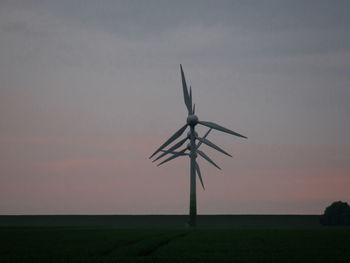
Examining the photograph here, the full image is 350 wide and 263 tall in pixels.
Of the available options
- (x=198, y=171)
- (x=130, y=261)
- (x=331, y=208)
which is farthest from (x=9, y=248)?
(x=331, y=208)

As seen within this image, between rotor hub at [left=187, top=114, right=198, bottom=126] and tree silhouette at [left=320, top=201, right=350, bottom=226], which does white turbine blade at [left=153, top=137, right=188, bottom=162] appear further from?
tree silhouette at [left=320, top=201, right=350, bottom=226]

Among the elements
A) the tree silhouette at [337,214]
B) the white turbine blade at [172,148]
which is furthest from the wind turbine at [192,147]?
the tree silhouette at [337,214]

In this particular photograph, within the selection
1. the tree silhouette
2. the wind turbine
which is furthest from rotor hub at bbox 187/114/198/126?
the tree silhouette

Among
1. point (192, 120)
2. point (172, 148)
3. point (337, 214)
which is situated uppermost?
point (192, 120)

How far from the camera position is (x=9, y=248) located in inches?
1566

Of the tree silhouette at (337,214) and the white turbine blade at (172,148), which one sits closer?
the white turbine blade at (172,148)

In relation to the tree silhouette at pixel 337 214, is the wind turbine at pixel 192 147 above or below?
above

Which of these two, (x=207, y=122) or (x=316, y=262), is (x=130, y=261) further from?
(x=207, y=122)

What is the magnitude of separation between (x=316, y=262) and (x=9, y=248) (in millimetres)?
22969

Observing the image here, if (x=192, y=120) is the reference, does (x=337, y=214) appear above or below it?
below

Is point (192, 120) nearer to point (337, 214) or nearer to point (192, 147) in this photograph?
point (192, 147)

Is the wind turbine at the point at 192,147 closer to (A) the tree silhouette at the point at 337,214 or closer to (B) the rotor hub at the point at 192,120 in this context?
(B) the rotor hub at the point at 192,120

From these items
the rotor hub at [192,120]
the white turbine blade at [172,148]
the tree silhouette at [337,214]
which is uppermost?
the rotor hub at [192,120]

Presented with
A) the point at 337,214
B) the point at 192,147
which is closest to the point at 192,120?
the point at 192,147
